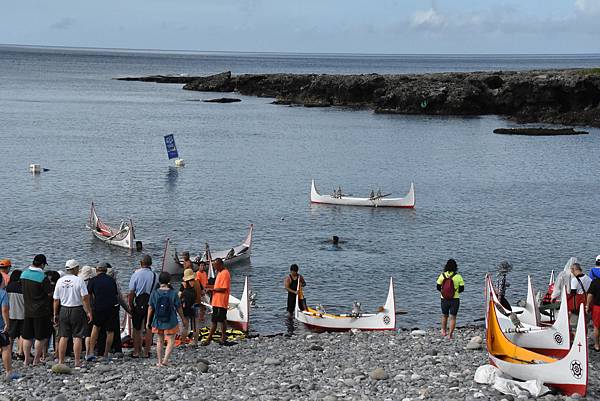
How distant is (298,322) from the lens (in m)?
24.1

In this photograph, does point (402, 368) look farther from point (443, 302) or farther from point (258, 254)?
point (258, 254)

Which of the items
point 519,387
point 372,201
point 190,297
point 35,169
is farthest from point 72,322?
point 35,169

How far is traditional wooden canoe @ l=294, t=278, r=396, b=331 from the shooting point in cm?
2164

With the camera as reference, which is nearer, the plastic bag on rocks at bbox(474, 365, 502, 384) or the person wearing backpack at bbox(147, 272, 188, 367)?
the plastic bag on rocks at bbox(474, 365, 502, 384)

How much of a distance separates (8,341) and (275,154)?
183 ft

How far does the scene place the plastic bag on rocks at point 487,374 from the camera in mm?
15032

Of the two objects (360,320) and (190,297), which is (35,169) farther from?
(190,297)

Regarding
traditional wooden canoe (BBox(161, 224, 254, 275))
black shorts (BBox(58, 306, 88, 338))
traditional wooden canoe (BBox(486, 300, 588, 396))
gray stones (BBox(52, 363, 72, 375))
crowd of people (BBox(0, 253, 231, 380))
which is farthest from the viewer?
traditional wooden canoe (BBox(161, 224, 254, 275))

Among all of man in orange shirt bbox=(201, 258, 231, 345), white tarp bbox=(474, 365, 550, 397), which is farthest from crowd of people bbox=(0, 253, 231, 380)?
white tarp bbox=(474, 365, 550, 397)

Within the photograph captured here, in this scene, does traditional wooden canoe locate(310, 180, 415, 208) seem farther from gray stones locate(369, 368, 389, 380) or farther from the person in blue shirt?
the person in blue shirt

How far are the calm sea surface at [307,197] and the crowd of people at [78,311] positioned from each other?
24.8 feet

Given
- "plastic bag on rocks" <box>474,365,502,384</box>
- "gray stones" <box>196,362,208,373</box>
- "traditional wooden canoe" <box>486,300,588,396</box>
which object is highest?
"traditional wooden canoe" <box>486,300,588,396</box>

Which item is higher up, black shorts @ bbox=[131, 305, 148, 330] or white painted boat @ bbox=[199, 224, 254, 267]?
black shorts @ bbox=[131, 305, 148, 330]

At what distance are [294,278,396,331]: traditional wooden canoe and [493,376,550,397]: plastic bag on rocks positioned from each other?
6797 mm
